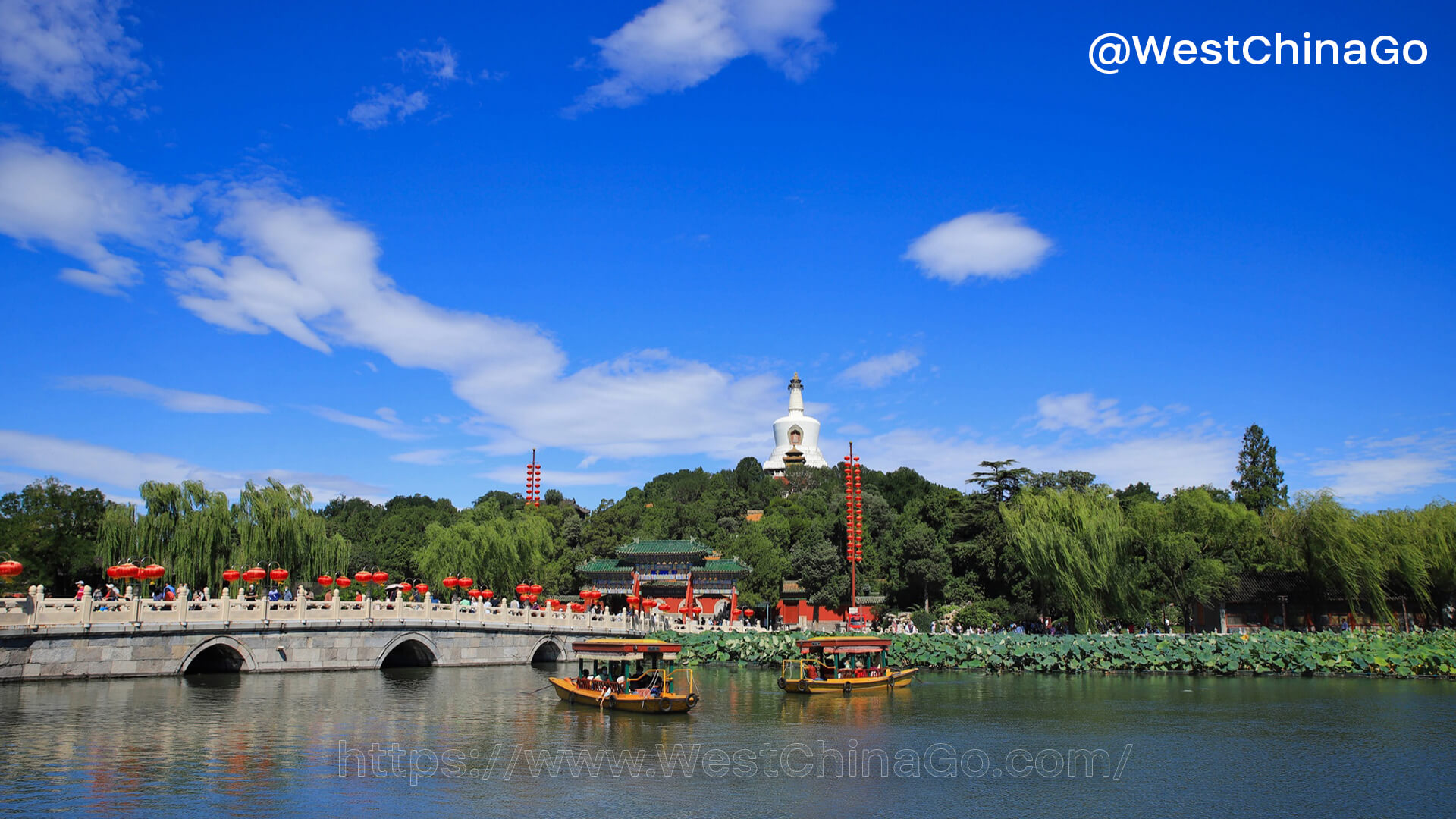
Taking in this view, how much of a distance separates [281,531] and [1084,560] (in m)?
27.3

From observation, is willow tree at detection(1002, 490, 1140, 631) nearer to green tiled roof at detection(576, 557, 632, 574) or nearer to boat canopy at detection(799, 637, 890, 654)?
boat canopy at detection(799, 637, 890, 654)

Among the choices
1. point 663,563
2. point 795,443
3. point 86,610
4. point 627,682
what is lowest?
point 627,682

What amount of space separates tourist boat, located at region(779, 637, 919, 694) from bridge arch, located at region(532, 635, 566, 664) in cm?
1255

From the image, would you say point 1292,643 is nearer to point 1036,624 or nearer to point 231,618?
point 1036,624

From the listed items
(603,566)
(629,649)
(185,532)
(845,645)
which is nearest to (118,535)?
(185,532)

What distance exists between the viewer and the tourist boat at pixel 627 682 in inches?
816

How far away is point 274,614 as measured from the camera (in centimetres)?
2756

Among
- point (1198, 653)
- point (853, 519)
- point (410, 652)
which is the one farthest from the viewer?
point (853, 519)

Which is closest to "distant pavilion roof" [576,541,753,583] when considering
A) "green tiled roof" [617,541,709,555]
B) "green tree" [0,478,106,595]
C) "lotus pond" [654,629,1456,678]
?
"green tiled roof" [617,541,709,555]

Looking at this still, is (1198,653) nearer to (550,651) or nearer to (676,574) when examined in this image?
(550,651)

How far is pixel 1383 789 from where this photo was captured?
14.0 meters

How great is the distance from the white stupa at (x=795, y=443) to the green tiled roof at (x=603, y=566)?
109 feet

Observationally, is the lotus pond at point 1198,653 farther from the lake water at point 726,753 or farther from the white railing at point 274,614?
the white railing at point 274,614

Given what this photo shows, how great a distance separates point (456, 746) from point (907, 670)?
47.8 feet
